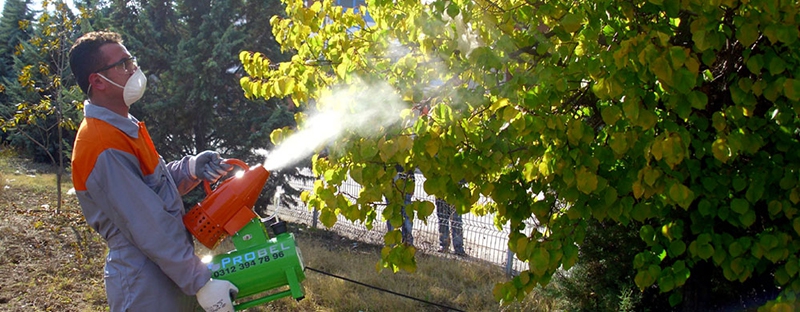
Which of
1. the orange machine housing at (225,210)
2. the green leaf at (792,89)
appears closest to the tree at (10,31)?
the orange machine housing at (225,210)

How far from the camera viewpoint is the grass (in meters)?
4.65

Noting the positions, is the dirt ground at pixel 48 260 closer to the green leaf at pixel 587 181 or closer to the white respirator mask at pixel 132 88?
the white respirator mask at pixel 132 88

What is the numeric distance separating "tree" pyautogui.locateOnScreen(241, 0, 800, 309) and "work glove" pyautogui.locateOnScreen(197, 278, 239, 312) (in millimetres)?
562

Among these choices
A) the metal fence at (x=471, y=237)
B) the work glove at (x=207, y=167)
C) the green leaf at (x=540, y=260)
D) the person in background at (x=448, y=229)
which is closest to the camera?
the green leaf at (x=540, y=260)

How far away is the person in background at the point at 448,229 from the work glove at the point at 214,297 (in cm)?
427

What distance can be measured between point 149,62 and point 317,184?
20.5 feet

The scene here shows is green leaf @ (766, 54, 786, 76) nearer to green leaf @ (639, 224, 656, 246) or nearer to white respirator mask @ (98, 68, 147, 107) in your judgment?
green leaf @ (639, 224, 656, 246)

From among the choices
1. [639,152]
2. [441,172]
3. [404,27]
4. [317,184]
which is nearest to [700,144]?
[639,152]

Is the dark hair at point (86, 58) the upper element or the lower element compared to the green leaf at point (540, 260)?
upper

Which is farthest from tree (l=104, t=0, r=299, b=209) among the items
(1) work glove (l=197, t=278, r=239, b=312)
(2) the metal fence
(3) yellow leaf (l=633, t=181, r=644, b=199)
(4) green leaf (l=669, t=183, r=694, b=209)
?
(4) green leaf (l=669, t=183, r=694, b=209)

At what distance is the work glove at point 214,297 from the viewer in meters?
2.38

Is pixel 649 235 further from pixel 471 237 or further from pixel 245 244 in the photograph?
pixel 471 237

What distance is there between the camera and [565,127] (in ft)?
6.99

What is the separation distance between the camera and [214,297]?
238cm
